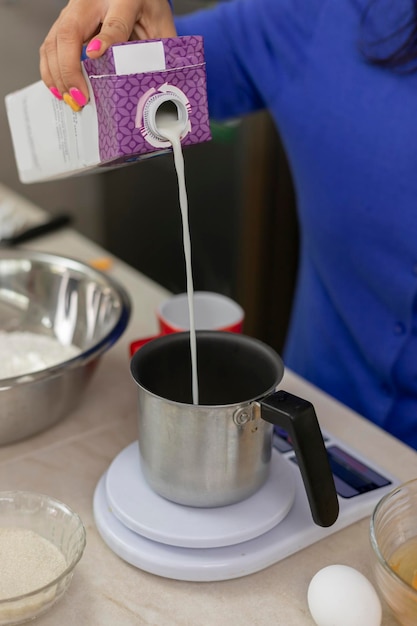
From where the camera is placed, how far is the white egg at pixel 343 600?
0.64m

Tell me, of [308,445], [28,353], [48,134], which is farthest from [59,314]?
[308,445]

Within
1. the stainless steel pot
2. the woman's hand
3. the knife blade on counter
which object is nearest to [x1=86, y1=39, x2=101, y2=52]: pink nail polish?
the woman's hand

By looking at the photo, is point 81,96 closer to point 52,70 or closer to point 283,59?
point 52,70

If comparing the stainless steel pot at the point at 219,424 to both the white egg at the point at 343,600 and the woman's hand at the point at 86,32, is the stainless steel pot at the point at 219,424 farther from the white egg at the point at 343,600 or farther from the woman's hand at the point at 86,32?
the woman's hand at the point at 86,32

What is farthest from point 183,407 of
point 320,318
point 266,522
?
point 320,318

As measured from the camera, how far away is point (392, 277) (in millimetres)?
1067

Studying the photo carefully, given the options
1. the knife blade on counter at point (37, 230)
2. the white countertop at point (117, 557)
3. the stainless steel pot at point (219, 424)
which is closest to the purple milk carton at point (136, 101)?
the stainless steel pot at point (219, 424)

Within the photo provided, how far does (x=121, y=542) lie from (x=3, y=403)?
0.69ft

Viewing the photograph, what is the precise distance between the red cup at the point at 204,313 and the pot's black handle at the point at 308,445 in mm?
366

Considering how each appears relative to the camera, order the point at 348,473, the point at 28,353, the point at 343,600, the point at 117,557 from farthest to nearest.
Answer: the point at 28,353, the point at 348,473, the point at 117,557, the point at 343,600

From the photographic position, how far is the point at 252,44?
1.19 metres

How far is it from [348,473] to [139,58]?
48 centimetres

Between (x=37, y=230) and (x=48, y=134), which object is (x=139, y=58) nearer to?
(x=48, y=134)

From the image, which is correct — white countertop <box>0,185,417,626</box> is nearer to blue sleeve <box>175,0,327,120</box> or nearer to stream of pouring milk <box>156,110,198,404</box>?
stream of pouring milk <box>156,110,198,404</box>
